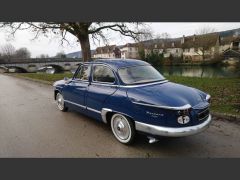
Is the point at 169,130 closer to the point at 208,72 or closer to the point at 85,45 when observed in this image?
the point at 85,45

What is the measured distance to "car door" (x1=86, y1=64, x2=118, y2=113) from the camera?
13.9 feet

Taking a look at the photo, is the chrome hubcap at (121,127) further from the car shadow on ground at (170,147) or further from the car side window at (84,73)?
the car side window at (84,73)

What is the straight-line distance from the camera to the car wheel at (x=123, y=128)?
384 centimetres

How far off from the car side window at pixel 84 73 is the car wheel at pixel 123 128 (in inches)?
58.1

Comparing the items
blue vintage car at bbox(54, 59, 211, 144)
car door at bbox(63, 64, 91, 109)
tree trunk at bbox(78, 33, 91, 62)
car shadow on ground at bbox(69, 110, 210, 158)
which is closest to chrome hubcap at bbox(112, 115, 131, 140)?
blue vintage car at bbox(54, 59, 211, 144)

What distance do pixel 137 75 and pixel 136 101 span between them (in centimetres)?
92

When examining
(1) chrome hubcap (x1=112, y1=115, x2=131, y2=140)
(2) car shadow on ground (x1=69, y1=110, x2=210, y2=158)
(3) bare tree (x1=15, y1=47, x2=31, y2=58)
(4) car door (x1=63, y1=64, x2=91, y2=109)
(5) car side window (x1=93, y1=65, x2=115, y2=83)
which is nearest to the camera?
(2) car shadow on ground (x1=69, y1=110, x2=210, y2=158)

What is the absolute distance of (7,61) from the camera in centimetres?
5506

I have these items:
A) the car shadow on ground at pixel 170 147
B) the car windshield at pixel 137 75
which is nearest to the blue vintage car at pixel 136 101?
the car windshield at pixel 137 75

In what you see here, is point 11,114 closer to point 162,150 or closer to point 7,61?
point 162,150

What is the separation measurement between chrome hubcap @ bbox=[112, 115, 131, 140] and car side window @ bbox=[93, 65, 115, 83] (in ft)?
2.77

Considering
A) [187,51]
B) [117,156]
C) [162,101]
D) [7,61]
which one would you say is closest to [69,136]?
[117,156]

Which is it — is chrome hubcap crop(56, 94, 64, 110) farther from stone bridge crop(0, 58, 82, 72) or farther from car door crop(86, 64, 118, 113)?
stone bridge crop(0, 58, 82, 72)

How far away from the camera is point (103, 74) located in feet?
15.0
